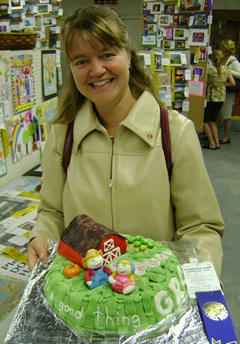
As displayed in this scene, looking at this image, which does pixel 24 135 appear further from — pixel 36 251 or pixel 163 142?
pixel 163 142

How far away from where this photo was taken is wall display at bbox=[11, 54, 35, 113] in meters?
2.22

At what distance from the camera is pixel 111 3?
8.52 metres

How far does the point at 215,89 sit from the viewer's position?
552 centimetres

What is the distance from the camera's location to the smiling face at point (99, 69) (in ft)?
3.44

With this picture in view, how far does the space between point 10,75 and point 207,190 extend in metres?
1.60

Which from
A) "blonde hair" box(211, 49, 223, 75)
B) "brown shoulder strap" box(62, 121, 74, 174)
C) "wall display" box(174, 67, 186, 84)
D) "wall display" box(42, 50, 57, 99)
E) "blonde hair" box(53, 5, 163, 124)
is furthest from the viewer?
"blonde hair" box(211, 49, 223, 75)

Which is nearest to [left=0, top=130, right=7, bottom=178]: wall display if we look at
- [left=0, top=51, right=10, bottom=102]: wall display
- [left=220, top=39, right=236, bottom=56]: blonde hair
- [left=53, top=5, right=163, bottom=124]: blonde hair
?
[left=0, top=51, right=10, bottom=102]: wall display

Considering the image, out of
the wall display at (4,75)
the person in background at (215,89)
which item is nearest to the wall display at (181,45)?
the person in background at (215,89)

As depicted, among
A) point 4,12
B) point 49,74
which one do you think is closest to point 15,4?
point 4,12

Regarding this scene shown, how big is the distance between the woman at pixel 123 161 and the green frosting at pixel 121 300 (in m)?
0.19

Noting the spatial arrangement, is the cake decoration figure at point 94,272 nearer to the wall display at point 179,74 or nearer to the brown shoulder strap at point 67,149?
the brown shoulder strap at point 67,149

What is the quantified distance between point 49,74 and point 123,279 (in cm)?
230

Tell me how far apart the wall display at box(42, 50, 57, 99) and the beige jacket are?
5.37 feet

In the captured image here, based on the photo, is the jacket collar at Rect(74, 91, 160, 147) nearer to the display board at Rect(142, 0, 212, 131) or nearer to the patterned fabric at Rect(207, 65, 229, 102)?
the display board at Rect(142, 0, 212, 131)
